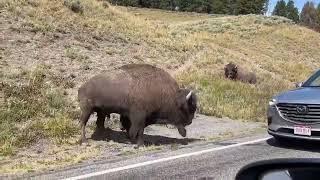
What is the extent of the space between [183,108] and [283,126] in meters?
2.27

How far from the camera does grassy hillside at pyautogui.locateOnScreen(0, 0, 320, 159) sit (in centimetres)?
1495

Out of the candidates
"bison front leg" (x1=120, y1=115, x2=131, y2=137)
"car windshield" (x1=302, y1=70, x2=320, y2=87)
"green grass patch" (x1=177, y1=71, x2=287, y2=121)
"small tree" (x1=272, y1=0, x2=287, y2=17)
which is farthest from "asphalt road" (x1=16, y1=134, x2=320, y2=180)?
"small tree" (x1=272, y1=0, x2=287, y2=17)

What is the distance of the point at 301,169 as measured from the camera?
3.09 meters

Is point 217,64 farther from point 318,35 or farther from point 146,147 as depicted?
point 318,35

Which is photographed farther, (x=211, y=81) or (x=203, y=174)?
(x=211, y=81)

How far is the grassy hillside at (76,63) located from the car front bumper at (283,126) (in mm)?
4346

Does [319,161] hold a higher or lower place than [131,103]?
higher

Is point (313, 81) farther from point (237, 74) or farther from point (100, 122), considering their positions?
point (237, 74)

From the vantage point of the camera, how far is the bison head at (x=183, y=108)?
1278cm

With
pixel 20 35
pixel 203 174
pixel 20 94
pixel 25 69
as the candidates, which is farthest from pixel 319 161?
pixel 20 35

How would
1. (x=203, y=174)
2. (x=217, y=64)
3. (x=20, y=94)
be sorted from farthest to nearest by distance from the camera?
(x=217, y=64) → (x=20, y=94) → (x=203, y=174)

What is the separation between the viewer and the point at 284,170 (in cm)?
317

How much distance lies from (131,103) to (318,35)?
54.3m

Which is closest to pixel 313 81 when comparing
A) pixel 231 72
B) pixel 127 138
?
pixel 127 138
